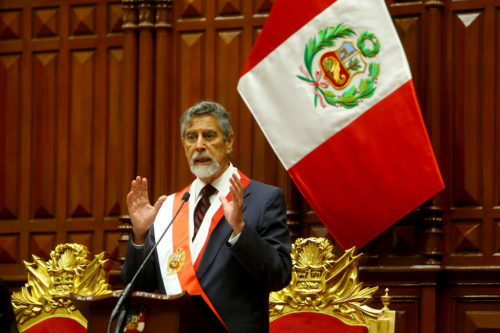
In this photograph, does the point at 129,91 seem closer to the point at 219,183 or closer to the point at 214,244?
the point at 219,183

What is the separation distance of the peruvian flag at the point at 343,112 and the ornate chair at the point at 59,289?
1061mm

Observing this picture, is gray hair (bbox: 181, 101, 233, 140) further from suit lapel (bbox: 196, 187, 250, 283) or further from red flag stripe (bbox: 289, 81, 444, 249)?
red flag stripe (bbox: 289, 81, 444, 249)

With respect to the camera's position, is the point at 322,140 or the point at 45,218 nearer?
the point at 322,140

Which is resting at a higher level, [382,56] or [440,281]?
[382,56]

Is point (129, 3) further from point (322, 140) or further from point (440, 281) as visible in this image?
point (440, 281)

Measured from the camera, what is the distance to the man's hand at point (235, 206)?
3.32 metres

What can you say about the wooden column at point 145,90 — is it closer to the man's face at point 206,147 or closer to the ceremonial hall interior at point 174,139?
the ceremonial hall interior at point 174,139

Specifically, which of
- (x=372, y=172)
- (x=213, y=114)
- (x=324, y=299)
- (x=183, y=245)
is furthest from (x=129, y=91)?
(x=183, y=245)

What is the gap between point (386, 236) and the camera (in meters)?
5.11

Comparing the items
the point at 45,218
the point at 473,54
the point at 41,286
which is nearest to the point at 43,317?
the point at 41,286

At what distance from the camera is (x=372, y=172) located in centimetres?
476

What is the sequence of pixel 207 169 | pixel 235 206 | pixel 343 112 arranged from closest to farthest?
1. pixel 235 206
2. pixel 207 169
3. pixel 343 112

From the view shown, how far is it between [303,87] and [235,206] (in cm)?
171

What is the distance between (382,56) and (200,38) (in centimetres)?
118
